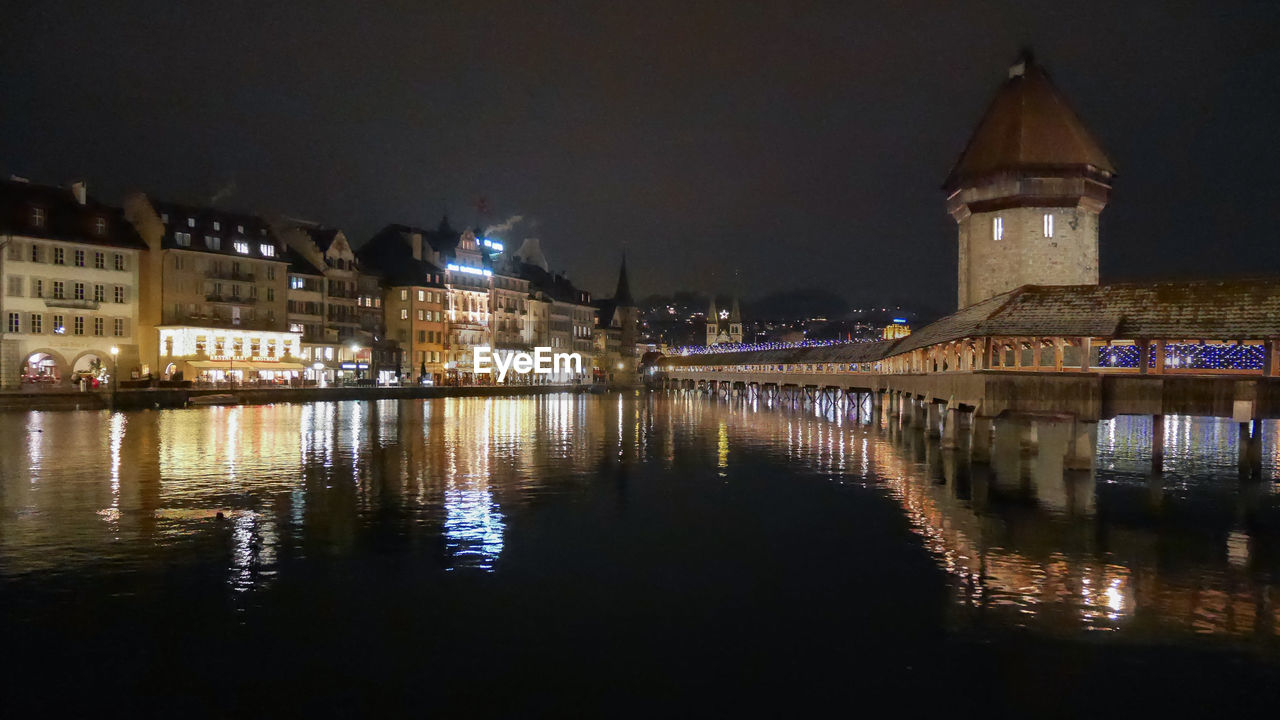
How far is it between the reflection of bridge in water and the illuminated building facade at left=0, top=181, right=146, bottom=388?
58.4m

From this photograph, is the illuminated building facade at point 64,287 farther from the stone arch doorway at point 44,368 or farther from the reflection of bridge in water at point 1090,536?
the reflection of bridge in water at point 1090,536

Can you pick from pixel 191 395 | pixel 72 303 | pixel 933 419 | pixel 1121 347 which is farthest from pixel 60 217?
pixel 1121 347

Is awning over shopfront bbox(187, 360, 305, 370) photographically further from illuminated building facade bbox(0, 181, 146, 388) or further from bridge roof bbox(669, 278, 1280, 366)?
bridge roof bbox(669, 278, 1280, 366)

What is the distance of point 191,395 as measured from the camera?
6975 centimetres

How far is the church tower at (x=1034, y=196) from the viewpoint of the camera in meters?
54.4

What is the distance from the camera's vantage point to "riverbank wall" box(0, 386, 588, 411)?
60.4 meters

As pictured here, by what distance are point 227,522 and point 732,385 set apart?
125m

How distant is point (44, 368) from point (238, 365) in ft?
50.1

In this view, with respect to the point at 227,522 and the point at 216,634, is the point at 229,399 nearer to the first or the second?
the point at 227,522

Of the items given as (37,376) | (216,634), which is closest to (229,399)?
(37,376)

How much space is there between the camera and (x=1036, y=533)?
22.3 metres

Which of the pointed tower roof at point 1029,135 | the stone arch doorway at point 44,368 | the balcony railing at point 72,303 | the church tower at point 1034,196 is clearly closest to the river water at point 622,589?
the church tower at point 1034,196

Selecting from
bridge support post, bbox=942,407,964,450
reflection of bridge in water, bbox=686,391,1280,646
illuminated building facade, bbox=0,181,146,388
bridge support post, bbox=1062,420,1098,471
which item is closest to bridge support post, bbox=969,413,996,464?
reflection of bridge in water, bbox=686,391,1280,646

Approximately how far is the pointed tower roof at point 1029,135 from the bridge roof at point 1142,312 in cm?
2340
